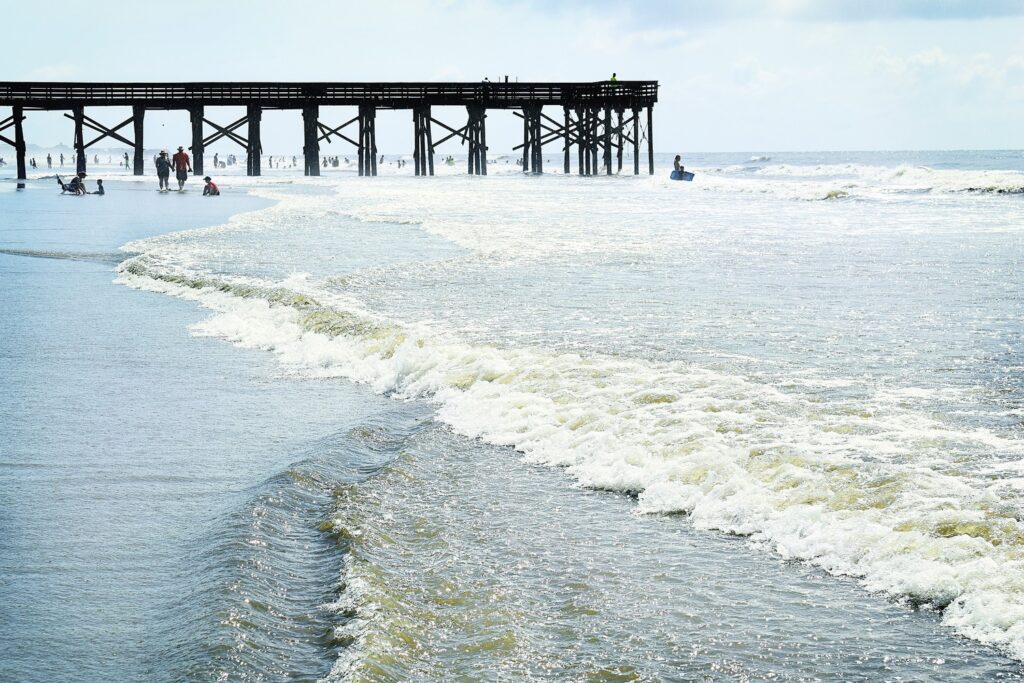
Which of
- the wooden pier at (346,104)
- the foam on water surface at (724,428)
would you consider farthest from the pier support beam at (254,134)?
the foam on water surface at (724,428)

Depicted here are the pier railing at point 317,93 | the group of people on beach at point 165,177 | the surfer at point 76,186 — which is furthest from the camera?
the pier railing at point 317,93

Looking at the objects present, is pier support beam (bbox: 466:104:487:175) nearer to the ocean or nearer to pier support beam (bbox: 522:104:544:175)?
pier support beam (bbox: 522:104:544:175)

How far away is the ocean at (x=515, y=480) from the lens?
3.59 metres

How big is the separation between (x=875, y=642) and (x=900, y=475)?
1.59 meters

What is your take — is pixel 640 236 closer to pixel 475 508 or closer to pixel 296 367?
pixel 296 367

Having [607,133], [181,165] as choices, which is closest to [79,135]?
[181,165]

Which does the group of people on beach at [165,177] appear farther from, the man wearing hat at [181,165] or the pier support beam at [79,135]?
the pier support beam at [79,135]

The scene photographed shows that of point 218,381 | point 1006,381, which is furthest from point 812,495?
point 218,381

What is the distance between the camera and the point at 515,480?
5465 millimetres

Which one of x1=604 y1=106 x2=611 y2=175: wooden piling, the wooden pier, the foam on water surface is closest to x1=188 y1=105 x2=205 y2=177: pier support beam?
the wooden pier

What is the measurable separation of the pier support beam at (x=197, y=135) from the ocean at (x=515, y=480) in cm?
3776

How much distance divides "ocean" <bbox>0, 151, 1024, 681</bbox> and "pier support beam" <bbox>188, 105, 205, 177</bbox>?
37756mm

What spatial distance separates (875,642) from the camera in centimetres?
358

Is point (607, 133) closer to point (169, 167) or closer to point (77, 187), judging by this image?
point (169, 167)
